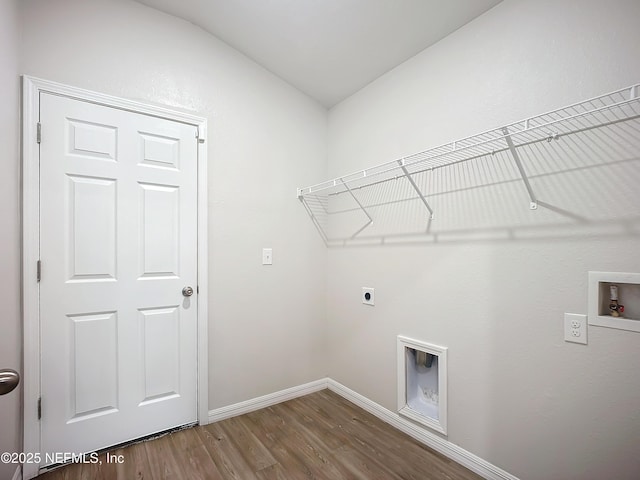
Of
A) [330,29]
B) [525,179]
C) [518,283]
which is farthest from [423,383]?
[330,29]

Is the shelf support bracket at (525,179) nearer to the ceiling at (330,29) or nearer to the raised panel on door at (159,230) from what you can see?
the ceiling at (330,29)

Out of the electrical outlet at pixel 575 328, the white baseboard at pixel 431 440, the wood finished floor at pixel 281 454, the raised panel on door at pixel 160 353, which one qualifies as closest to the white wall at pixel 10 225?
the wood finished floor at pixel 281 454

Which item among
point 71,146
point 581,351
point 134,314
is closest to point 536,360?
point 581,351

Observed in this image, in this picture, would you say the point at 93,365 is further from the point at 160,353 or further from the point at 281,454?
the point at 281,454

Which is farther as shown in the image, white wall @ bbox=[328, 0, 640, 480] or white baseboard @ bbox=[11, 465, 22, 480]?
white baseboard @ bbox=[11, 465, 22, 480]

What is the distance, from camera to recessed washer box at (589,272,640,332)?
1198 mm

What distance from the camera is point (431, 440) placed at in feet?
6.14

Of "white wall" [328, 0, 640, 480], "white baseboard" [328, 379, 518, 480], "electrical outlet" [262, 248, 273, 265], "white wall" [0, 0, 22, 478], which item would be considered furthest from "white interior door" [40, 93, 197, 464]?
"white wall" [328, 0, 640, 480]

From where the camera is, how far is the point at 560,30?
1394 millimetres

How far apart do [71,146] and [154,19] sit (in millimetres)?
988

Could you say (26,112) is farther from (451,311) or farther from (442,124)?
(451,311)

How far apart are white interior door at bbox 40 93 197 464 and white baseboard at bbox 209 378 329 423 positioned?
20 centimetres

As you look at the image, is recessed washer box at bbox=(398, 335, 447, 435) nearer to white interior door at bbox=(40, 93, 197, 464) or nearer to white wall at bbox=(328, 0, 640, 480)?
white wall at bbox=(328, 0, 640, 480)

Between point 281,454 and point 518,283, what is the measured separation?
1.62 m
